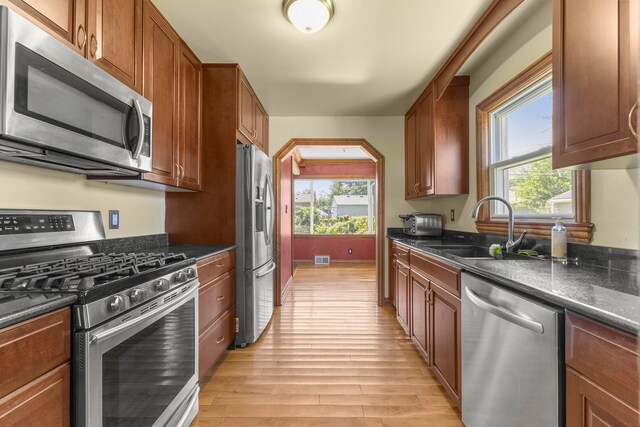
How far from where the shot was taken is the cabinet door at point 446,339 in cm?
159

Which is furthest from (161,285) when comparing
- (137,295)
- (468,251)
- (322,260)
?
(322,260)

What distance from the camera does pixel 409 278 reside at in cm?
249

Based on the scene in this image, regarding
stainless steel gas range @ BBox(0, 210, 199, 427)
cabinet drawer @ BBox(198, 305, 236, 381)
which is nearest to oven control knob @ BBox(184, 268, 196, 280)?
stainless steel gas range @ BBox(0, 210, 199, 427)

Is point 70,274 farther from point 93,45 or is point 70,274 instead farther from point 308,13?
point 308,13

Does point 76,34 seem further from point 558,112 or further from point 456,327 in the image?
point 456,327

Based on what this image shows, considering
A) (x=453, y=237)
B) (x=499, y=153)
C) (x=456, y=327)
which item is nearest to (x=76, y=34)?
(x=456, y=327)

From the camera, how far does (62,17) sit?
3.79ft

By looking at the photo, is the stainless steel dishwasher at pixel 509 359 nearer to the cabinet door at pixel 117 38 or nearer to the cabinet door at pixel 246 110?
the cabinet door at pixel 117 38

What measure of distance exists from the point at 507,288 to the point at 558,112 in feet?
2.62

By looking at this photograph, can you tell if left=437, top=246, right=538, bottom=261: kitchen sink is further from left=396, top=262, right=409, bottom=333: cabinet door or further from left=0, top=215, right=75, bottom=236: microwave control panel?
left=0, top=215, right=75, bottom=236: microwave control panel

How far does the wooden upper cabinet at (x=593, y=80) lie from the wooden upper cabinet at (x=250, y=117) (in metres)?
2.18

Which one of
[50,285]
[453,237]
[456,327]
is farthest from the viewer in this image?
[453,237]

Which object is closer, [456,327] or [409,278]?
[456,327]

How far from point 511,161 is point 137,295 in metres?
2.57
